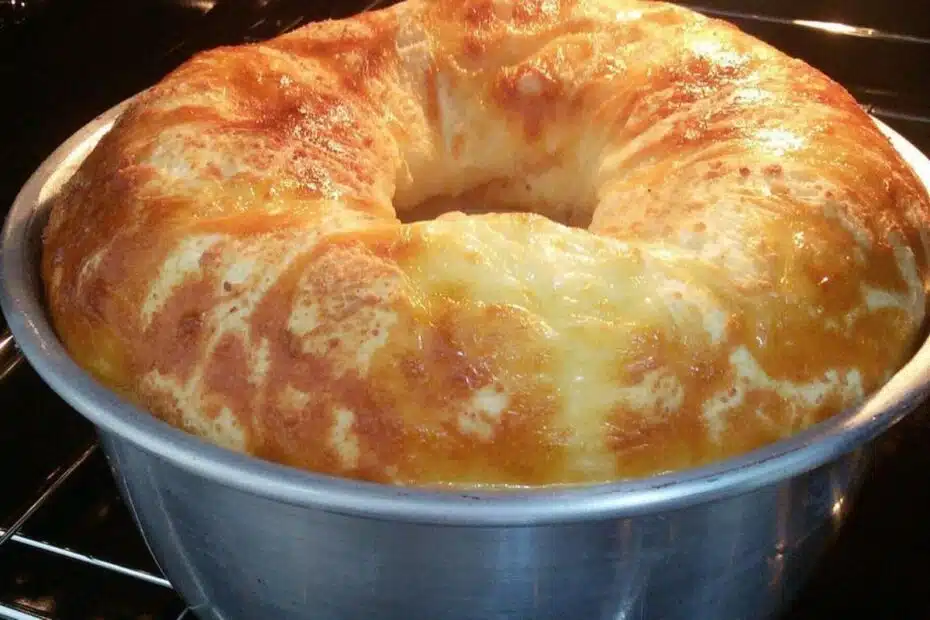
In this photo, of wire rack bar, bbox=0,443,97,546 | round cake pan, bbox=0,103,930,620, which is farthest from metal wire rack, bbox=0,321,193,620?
round cake pan, bbox=0,103,930,620

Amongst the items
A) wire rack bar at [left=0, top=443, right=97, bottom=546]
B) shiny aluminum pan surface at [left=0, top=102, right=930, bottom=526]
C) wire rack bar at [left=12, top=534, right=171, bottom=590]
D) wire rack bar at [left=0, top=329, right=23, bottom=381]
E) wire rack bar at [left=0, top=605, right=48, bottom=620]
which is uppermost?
shiny aluminum pan surface at [left=0, top=102, right=930, bottom=526]

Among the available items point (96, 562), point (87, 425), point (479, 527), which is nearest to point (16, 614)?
point (96, 562)

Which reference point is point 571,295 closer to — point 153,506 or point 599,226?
point 599,226

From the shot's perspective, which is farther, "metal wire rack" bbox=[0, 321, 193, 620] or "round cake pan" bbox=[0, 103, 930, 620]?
"metal wire rack" bbox=[0, 321, 193, 620]

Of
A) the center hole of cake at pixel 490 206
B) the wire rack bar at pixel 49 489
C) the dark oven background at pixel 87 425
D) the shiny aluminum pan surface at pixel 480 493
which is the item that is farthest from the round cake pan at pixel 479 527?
the center hole of cake at pixel 490 206

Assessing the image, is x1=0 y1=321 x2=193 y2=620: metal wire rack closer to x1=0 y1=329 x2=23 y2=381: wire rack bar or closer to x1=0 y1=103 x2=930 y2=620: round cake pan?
x1=0 y1=329 x2=23 y2=381: wire rack bar

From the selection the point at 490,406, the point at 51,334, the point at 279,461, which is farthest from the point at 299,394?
the point at 51,334

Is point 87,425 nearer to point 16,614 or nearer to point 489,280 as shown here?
point 16,614

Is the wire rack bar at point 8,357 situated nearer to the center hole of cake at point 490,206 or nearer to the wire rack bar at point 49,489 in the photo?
the wire rack bar at point 49,489
